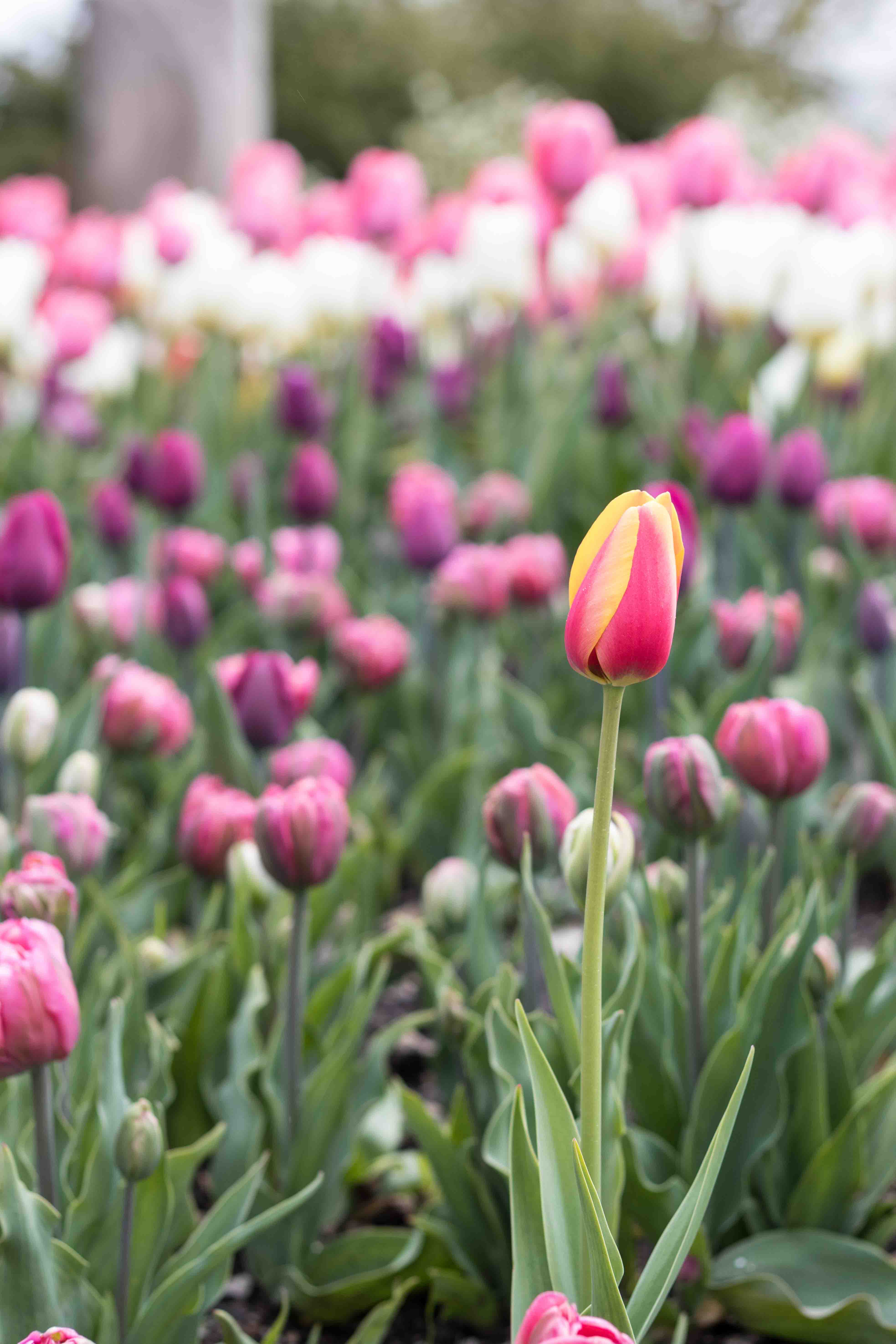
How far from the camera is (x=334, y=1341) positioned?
1.38 metres

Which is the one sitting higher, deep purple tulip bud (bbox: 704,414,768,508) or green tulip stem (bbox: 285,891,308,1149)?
deep purple tulip bud (bbox: 704,414,768,508)

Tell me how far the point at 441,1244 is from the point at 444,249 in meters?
3.10

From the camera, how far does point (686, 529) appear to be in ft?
5.46

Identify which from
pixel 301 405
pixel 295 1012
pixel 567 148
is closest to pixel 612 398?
pixel 301 405

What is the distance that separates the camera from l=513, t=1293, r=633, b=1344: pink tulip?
70 cm

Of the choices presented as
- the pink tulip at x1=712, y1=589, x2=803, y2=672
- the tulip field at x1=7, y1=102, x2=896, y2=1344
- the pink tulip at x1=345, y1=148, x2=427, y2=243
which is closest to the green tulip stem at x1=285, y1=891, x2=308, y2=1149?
the tulip field at x1=7, y1=102, x2=896, y2=1344

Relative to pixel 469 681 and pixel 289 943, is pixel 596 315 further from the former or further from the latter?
pixel 289 943

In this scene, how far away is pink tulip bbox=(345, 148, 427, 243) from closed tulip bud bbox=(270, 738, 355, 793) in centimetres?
284

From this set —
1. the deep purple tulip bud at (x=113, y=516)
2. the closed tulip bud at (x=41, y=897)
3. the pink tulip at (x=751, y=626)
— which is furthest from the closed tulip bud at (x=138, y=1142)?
the deep purple tulip bud at (x=113, y=516)

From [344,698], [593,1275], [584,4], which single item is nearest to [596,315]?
[344,698]

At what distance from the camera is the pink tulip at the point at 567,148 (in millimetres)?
3732

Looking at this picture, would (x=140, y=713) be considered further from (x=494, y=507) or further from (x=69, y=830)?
(x=494, y=507)

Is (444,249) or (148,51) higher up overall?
(148,51)

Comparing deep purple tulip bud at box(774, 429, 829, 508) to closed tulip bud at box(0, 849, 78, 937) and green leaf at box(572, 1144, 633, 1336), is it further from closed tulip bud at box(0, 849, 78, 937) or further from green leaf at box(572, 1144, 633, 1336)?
green leaf at box(572, 1144, 633, 1336)
